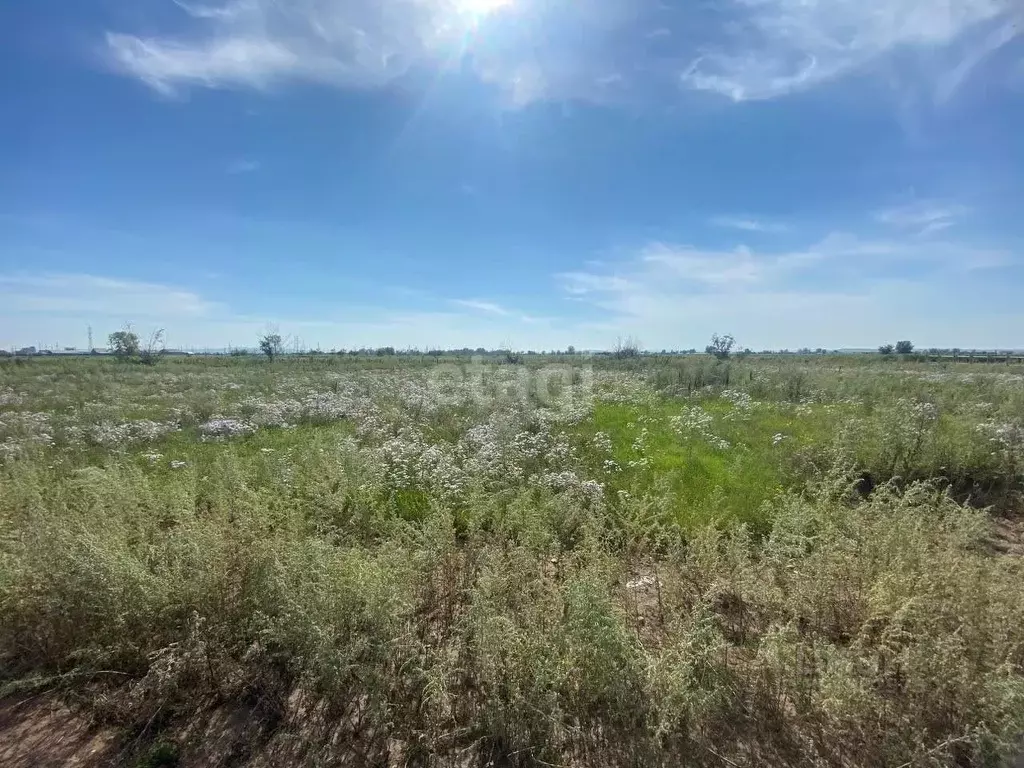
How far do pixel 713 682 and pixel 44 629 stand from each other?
16.7ft

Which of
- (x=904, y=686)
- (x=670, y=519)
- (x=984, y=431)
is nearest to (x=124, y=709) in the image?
(x=904, y=686)

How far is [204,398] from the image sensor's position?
15.9 m

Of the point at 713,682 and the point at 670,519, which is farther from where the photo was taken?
the point at 670,519

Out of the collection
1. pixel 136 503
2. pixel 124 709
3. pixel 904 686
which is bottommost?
pixel 124 709

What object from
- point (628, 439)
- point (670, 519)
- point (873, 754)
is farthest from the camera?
point (628, 439)

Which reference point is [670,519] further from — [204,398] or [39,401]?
[39,401]

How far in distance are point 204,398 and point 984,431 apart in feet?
67.6

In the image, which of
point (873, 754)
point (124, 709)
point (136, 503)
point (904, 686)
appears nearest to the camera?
point (873, 754)

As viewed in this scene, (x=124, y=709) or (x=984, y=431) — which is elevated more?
(x=984, y=431)

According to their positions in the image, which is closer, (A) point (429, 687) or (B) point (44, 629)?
(A) point (429, 687)

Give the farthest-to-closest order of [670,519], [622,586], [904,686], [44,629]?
[670,519]
[622,586]
[44,629]
[904,686]

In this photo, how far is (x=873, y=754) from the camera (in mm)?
2822

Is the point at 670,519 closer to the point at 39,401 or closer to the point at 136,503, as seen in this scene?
the point at 136,503

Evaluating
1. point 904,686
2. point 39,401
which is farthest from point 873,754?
point 39,401
